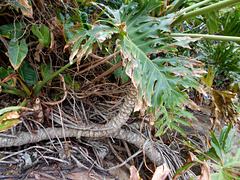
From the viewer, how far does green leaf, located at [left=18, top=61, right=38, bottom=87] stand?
2.89 ft

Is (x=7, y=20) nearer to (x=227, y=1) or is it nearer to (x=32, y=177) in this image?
(x=32, y=177)

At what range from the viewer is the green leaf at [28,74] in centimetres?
88

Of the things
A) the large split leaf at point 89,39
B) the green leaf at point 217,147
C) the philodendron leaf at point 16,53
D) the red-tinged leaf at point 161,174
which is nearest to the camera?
the red-tinged leaf at point 161,174

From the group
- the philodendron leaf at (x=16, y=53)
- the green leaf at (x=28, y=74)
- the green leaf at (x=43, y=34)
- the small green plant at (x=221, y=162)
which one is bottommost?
the small green plant at (x=221, y=162)

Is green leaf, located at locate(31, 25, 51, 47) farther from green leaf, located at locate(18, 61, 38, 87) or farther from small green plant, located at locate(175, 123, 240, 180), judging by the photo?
small green plant, located at locate(175, 123, 240, 180)

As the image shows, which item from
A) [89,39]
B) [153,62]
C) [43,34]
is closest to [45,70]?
[43,34]

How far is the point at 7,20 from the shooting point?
0.90 m

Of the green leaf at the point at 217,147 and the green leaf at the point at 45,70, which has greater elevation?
the green leaf at the point at 45,70

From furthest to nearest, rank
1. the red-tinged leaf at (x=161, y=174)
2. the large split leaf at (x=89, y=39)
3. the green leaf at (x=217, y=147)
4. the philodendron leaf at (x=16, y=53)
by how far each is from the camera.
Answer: the green leaf at (x=217, y=147) → the philodendron leaf at (x=16, y=53) → the large split leaf at (x=89, y=39) → the red-tinged leaf at (x=161, y=174)

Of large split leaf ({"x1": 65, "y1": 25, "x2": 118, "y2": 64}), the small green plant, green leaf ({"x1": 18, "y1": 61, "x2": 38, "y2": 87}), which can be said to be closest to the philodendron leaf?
green leaf ({"x1": 18, "y1": 61, "x2": 38, "y2": 87})

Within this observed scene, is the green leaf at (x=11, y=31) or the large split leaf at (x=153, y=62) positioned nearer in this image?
the large split leaf at (x=153, y=62)

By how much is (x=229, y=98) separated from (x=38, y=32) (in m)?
1.15

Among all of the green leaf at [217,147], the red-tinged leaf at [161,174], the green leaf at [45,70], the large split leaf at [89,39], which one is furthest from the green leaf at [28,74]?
the green leaf at [217,147]

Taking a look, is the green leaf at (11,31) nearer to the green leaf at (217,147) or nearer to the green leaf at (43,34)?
the green leaf at (43,34)
